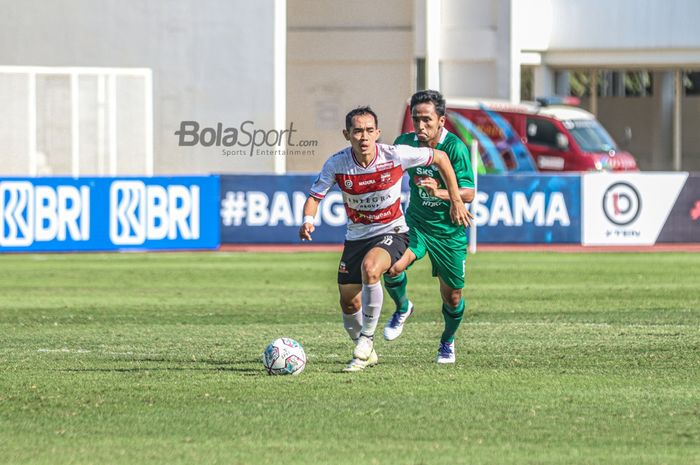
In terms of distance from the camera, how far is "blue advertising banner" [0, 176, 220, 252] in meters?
25.2

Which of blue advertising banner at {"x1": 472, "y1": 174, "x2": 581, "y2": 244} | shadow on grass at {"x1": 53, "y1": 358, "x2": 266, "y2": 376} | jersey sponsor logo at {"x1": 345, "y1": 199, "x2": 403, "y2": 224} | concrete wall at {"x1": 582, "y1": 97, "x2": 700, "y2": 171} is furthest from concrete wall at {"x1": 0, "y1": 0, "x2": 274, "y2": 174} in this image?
concrete wall at {"x1": 582, "y1": 97, "x2": 700, "y2": 171}

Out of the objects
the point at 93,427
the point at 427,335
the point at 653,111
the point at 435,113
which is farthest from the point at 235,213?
the point at 653,111

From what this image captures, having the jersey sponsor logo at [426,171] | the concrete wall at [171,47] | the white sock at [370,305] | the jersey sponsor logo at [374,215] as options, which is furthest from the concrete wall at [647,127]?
the white sock at [370,305]

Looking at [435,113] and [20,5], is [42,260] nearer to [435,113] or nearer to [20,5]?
[20,5]

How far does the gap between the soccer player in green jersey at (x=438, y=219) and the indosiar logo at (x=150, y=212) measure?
568 inches

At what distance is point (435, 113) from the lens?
11.2m

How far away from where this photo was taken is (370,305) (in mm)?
10867

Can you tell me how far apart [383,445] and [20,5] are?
90.1 ft

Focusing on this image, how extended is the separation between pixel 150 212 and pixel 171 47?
8664 mm

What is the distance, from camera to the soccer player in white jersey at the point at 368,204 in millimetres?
10695

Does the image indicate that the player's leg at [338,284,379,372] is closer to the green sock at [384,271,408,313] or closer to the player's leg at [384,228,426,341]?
the player's leg at [384,228,426,341]

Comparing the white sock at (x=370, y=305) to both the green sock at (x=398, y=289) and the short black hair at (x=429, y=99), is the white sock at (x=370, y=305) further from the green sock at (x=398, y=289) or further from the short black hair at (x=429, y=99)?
the short black hair at (x=429, y=99)

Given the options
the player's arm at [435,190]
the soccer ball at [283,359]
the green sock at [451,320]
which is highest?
the player's arm at [435,190]

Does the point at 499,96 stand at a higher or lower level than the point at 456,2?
lower
